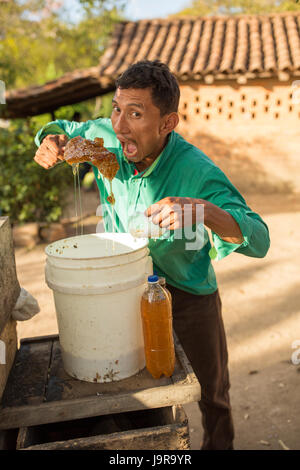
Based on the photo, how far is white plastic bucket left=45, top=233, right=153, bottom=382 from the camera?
1.52m

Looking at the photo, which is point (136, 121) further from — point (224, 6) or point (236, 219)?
point (224, 6)

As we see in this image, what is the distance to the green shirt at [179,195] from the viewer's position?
5.71 feet

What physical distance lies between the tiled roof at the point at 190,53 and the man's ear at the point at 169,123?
7210 mm

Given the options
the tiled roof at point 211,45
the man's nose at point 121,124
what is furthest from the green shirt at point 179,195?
the tiled roof at point 211,45

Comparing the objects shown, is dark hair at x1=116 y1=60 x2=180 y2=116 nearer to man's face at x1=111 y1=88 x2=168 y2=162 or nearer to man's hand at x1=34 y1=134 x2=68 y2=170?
man's face at x1=111 y1=88 x2=168 y2=162

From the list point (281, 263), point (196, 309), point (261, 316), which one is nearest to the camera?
point (196, 309)

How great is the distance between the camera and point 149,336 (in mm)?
1639

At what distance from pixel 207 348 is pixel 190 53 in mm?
8408

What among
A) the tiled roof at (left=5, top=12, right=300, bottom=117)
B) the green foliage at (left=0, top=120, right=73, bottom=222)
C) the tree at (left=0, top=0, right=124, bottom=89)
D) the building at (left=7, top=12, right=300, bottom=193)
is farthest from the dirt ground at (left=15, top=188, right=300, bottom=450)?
the tree at (left=0, top=0, right=124, bottom=89)

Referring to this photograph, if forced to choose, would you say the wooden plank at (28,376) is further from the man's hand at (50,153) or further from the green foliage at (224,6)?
the green foliage at (224,6)

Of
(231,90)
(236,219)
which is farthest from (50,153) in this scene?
(231,90)

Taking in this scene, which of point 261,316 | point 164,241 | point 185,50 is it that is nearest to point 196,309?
point 164,241
